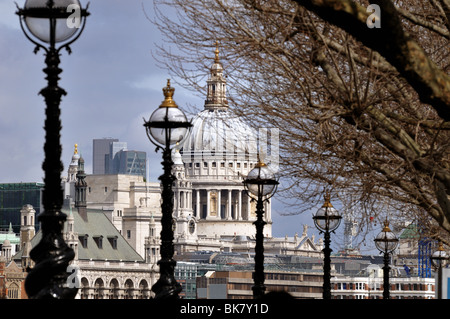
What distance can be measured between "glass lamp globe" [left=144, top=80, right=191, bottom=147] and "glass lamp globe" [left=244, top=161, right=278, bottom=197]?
3.95 meters

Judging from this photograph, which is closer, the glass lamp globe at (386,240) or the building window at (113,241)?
the glass lamp globe at (386,240)

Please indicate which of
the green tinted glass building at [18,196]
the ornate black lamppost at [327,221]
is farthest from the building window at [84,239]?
the ornate black lamppost at [327,221]

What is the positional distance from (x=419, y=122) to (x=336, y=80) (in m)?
1.54

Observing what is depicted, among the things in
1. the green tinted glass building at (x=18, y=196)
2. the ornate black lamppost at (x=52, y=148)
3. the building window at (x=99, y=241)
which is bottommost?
the ornate black lamppost at (x=52, y=148)

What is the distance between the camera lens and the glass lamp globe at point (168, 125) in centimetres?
2066

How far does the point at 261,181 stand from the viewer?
2455 centimetres

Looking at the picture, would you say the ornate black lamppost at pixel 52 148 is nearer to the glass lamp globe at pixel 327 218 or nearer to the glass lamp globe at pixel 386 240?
the glass lamp globe at pixel 327 218

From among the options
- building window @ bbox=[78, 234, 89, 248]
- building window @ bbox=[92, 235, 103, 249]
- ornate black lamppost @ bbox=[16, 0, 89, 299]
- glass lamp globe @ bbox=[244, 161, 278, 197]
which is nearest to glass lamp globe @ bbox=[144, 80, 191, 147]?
glass lamp globe @ bbox=[244, 161, 278, 197]

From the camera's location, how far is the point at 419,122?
1994cm

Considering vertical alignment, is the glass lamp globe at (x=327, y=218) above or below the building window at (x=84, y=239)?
below

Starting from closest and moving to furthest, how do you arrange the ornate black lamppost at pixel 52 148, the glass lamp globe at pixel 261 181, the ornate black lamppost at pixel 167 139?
the ornate black lamppost at pixel 52 148 → the ornate black lamppost at pixel 167 139 → the glass lamp globe at pixel 261 181

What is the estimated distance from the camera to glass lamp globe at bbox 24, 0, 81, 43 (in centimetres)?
1431

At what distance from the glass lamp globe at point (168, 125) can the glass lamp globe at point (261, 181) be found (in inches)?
156

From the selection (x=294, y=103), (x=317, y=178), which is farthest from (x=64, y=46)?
(x=317, y=178)
